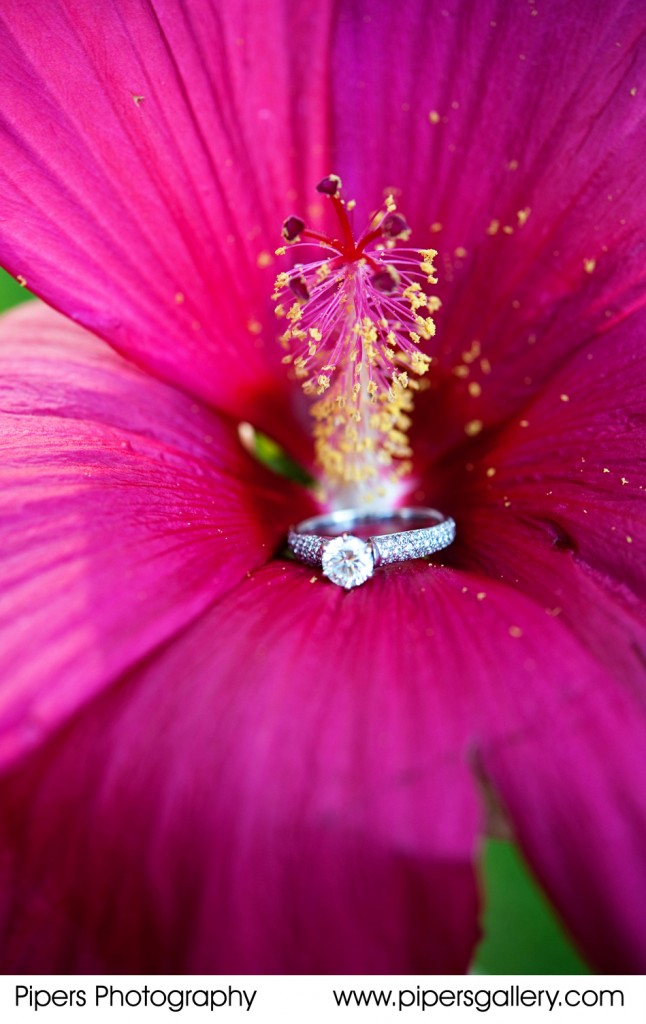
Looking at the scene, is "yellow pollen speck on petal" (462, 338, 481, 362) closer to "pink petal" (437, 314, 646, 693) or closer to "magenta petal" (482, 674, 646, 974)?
"pink petal" (437, 314, 646, 693)

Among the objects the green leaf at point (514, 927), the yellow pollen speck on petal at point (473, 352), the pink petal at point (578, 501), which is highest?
the yellow pollen speck on petal at point (473, 352)

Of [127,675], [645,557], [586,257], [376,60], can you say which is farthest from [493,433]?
[127,675]

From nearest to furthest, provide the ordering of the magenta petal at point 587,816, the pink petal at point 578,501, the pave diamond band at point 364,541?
1. the magenta petal at point 587,816
2. the pink petal at point 578,501
3. the pave diamond band at point 364,541

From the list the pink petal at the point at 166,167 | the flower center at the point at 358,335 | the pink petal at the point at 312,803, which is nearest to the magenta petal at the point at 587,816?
the pink petal at the point at 312,803

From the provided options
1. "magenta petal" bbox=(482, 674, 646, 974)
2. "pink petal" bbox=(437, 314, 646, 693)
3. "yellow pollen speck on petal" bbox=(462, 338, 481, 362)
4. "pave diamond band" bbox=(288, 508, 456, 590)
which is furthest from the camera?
"yellow pollen speck on petal" bbox=(462, 338, 481, 362)

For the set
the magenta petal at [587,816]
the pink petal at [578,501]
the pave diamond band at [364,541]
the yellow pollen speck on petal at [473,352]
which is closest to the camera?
the magenta petal at [587,816]

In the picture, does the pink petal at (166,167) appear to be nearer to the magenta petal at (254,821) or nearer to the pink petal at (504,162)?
the pink petal at (504,162)

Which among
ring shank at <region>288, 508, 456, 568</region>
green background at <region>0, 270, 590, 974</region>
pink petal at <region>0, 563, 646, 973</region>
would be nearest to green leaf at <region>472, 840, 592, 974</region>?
green background at <region>0, 270, 590, 974</region>

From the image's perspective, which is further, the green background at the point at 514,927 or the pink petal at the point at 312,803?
the green background at the point at 514,927
